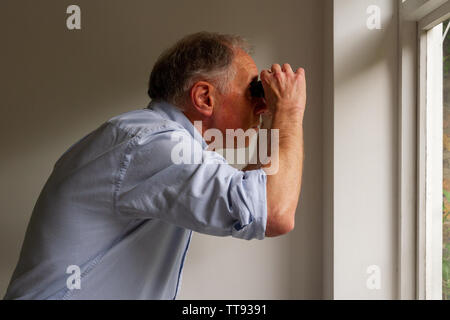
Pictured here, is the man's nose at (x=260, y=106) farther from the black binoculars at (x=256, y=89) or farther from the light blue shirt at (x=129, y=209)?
the light blue shirt at (x=129, y=209)

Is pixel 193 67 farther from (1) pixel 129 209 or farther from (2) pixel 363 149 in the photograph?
(2) pixel 363 149

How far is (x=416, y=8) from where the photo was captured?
1361 millimetres

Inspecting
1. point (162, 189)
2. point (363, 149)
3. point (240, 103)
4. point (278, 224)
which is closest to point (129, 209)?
point (162, 189)

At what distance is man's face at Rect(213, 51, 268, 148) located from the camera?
3.28 ft

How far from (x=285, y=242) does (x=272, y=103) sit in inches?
35.9

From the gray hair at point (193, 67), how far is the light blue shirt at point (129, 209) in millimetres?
44

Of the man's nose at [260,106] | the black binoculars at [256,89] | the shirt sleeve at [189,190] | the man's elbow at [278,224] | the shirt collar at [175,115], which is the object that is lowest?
the man's elbow at [278,224]

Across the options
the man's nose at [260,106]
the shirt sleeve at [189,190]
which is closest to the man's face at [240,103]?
the man's nose at [260,106]

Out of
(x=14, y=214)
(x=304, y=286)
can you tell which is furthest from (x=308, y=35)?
(x=14, y=214)

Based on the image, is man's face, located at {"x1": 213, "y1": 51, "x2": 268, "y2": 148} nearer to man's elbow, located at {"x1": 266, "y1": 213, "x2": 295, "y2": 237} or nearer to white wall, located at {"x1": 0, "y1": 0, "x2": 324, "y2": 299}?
man's elbow, located at {"x1": 266, "y1": 213, "x2": 295, "y2": 237}

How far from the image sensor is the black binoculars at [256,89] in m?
1.02

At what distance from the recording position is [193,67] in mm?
998

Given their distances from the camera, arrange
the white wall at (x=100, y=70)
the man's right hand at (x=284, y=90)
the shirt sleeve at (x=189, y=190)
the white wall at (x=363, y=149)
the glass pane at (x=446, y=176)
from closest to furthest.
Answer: the shirt sleeve at (x=189, y=190)
the man's right hand at (x=284, y=90)
the glass pane at (x=446, y=176)
the white wall at (x=363, y=149)
the white wall at (x=100, y=70)

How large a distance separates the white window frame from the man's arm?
0.68m
